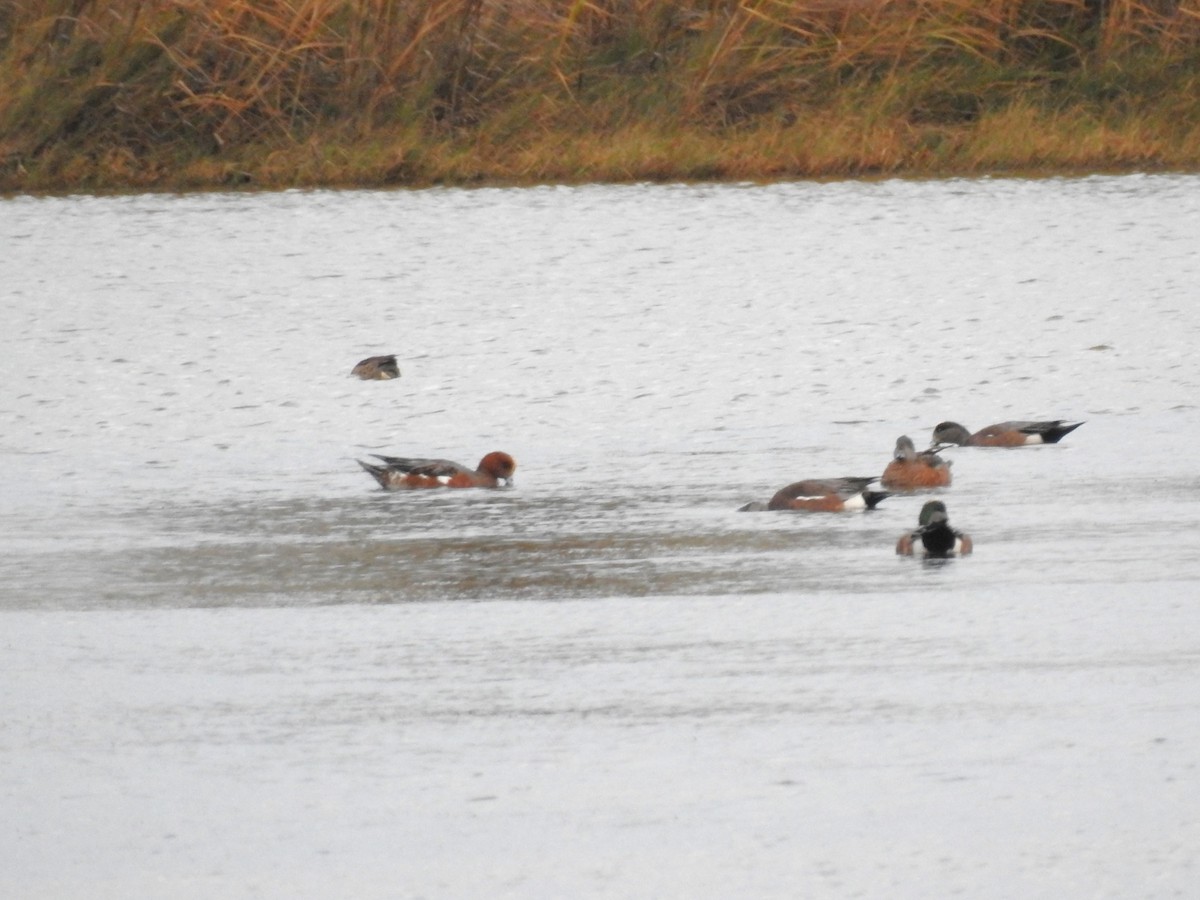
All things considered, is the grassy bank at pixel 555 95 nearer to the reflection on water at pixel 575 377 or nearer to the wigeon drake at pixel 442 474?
the reflection on water at pixel 575 377

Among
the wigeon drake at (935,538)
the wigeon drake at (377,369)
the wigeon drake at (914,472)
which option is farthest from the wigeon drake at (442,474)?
the wigeon drake at (377,369)

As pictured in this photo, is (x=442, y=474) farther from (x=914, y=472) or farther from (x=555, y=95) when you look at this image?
(x=555, y=95)

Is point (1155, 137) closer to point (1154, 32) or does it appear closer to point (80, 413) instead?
point (1154, 32)

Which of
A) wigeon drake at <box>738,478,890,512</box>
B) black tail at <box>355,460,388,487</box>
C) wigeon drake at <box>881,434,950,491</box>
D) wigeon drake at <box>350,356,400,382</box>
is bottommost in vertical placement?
wigeon drake at <box>350,356,400,382</box>

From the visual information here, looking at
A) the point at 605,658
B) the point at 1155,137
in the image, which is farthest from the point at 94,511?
the point at 1155,137

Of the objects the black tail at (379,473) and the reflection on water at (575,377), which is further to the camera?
the black tail at (379,473)

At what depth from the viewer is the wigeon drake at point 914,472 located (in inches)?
390

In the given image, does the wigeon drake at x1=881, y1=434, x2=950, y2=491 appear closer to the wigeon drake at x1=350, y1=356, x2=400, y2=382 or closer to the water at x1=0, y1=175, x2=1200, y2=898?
the water at x1=0, y1=175, x2=1200, y2=898

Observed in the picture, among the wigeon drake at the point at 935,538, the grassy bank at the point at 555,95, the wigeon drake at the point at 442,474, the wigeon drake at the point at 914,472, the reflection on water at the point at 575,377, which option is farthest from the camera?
the grassy bank at the point at 555,95

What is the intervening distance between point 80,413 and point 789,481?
4151 mm

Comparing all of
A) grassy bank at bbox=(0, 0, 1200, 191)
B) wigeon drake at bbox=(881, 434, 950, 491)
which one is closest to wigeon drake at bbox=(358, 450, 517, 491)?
wigeon drake at bbox=(881, 434, 950, 491)

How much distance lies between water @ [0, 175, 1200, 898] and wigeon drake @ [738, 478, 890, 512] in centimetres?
11

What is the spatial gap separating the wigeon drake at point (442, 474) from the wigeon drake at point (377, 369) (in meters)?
3.37

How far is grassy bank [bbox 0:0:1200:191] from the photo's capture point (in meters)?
23.6
